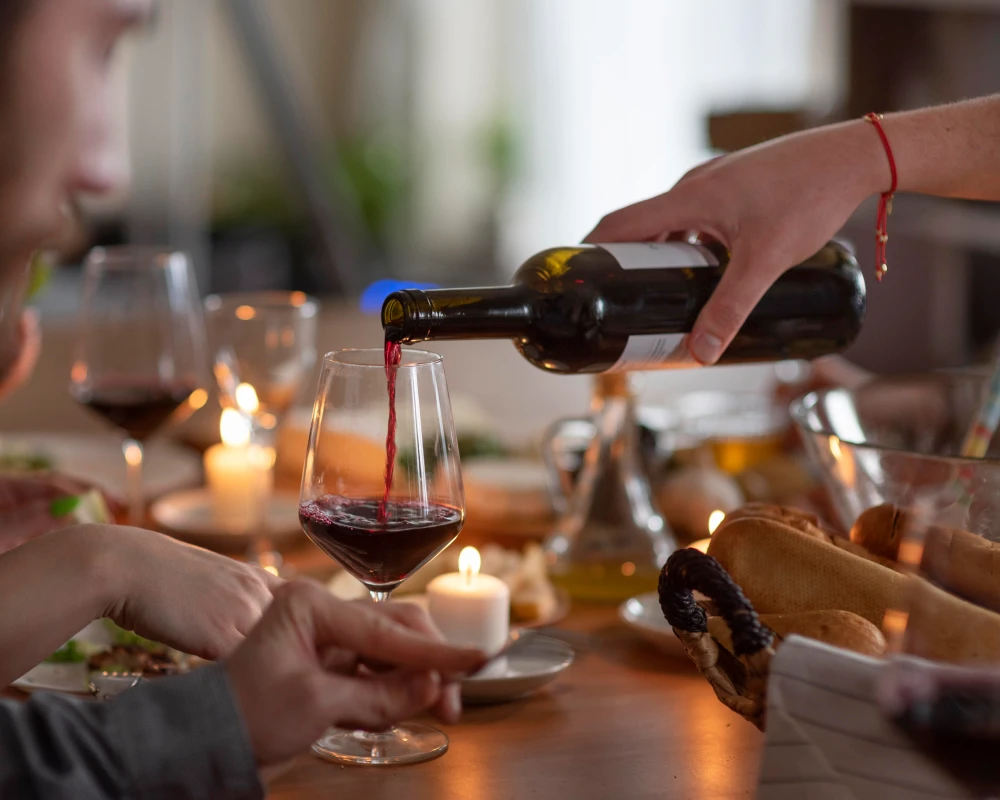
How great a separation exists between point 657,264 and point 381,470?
305mm

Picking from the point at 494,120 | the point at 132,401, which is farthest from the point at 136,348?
the point at 494,120

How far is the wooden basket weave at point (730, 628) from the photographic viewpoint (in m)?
0.71

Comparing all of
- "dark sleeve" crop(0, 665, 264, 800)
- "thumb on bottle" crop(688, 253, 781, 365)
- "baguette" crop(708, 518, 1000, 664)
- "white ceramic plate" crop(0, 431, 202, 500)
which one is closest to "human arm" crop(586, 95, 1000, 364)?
"thumb on bottle" crop(688, 253, 781, 365)

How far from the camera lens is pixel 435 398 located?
2.91ft

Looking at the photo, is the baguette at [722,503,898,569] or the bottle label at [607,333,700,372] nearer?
the baguette at [722,503,898,569]

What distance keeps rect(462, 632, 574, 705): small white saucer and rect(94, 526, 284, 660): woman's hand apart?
217 mm

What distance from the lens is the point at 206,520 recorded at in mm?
1526

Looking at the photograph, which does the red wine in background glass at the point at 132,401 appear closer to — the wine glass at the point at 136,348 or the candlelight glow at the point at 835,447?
the wine glass at the point at 136,348

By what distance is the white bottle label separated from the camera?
1.00 meters

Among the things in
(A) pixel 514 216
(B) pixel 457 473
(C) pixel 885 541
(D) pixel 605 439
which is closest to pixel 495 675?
(B) pixel 457 473

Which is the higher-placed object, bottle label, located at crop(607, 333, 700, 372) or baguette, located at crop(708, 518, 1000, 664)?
bottle label, located at crop(607, 333, 700, 372)

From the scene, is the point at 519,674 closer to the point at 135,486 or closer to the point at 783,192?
the point at 783,192

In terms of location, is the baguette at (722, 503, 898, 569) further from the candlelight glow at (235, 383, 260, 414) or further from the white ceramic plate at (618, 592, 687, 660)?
the candlelight glow at (235, 383, 260, 414)

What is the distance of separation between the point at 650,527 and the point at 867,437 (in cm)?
27
